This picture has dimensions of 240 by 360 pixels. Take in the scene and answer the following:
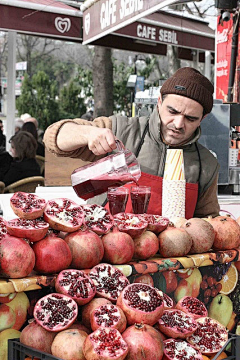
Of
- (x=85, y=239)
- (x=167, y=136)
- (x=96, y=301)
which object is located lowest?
(x=96, y=301)

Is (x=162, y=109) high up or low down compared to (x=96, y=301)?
up

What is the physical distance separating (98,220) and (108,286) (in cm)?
32

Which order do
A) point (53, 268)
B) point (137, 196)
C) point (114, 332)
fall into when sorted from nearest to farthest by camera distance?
point (114, 332) < point (53, 268) < point (137, 196)

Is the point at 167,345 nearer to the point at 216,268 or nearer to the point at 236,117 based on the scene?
the point at 216,268

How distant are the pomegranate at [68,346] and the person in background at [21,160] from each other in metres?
5.74

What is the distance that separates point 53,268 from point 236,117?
3819 millimetres

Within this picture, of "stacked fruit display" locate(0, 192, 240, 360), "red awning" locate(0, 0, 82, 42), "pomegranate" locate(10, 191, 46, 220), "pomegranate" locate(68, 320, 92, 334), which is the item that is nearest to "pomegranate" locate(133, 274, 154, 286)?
"stacked fruit display" locate(0, 192, 240, 360)

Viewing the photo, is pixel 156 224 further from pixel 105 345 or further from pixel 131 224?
pixel 105 345

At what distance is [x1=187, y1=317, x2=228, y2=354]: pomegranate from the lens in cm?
188

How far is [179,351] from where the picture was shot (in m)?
1.75

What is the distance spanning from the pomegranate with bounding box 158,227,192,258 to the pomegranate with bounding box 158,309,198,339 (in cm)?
33

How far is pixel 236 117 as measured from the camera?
535 centimetres

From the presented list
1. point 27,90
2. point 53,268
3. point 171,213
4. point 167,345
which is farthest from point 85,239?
point 27,90

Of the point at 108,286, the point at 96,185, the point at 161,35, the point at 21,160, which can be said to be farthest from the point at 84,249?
the point at 161,35
